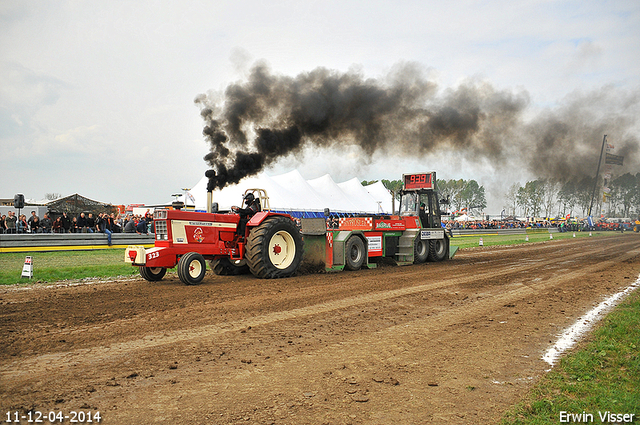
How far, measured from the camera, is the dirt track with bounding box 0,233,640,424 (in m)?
3.50

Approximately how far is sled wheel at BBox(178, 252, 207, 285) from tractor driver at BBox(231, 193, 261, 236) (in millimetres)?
1420

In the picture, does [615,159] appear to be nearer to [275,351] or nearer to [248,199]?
[248,199]

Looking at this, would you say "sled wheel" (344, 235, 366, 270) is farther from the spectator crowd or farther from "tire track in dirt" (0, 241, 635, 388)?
the spectator crowd

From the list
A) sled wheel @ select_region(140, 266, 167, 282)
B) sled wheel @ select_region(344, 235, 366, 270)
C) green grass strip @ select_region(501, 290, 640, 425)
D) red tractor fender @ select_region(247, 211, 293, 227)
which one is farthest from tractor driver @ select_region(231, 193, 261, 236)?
green grass strip @ select_region(501, 290, 640, 425)

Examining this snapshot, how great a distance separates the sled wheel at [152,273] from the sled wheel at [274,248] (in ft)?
6.56

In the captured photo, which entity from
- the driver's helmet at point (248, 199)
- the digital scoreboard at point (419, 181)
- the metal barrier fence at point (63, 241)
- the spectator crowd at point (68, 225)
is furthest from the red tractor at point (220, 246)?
the spectator crowd at point (68, 225)

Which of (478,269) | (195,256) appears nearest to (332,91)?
(478,269)

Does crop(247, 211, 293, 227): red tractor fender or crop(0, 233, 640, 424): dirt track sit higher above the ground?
crop(247, 211, 293, 227): red tractor fender

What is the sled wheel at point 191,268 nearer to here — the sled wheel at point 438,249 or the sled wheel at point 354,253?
the sled wheel at point 354,253

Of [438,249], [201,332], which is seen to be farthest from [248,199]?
[438,249]

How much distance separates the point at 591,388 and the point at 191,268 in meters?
7.48

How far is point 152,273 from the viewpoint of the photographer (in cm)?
1000

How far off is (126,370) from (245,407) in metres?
1.45

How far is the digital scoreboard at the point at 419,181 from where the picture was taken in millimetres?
16625
